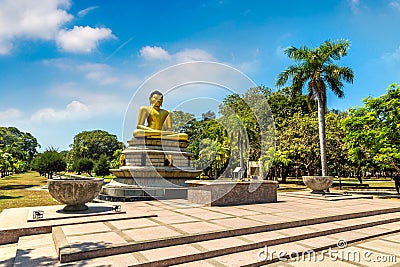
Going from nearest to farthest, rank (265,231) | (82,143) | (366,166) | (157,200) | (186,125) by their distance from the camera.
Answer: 1. (265,231)
2. (157,200)
3. (366,166)
4. (186,125)
5. (82,143)

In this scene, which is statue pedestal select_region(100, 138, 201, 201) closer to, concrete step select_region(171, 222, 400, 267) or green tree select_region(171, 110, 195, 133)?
concrete step select_region(171, 222, 400, 267)

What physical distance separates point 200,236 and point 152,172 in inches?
295

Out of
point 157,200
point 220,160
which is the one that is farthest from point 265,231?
point 220,160

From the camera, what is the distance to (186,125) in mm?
30266

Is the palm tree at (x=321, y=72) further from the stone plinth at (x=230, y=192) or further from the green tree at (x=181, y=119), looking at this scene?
the green tree at (x=181, y=119)

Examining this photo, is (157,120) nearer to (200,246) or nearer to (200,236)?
(200,236)

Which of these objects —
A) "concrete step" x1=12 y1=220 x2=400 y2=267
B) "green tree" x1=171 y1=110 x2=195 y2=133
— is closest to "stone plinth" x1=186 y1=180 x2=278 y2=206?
"concrete step" x1=12 y1=220 x2=400 y2=267

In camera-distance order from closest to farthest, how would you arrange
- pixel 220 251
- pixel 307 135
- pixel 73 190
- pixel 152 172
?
pixel 220 251, pixel 73 190, pixel 152 172, pixel 307 135

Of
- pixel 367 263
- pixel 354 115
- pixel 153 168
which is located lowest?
pixel 367 263

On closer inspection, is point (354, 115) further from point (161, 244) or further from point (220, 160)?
point (161, 244)

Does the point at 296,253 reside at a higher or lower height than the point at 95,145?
lower

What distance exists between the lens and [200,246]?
5098 mm

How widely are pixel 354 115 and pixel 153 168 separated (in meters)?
12.2
